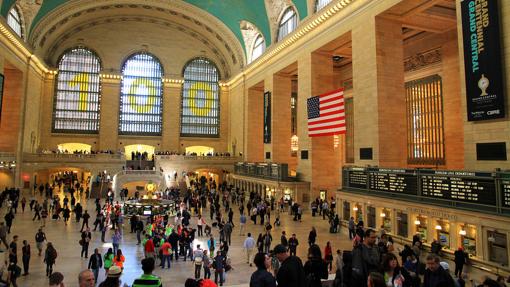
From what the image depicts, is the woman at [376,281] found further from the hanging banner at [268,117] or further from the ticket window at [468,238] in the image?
the hanging banner at [268,117]

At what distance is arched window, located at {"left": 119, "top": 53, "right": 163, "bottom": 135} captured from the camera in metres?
35.4

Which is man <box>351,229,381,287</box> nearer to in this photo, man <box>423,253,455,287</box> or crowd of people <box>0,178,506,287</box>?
crowd of people <box>0,178,506,287</box>

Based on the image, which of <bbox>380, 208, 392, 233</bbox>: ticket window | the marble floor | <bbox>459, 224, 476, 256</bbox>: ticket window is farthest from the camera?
<bbox>380, 208, 392, 233</bbox>: ticket window

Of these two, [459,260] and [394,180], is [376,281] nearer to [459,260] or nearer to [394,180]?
[459,260]

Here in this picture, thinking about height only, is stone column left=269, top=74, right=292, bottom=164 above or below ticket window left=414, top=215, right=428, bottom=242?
above

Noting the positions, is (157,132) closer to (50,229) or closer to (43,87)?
(43,87)

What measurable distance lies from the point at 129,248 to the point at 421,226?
30.1 feet

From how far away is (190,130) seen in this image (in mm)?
37156

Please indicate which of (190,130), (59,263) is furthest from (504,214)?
(190,130)

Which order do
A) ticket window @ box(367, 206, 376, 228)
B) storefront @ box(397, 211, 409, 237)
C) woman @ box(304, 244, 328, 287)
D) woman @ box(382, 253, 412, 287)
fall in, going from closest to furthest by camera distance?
woman @ box(382, 253, 412, 287) → woman @ box(304, 244, 328, 287) → storefront @ box(397, 211, 409, 237) → ticket window @ box(367, 206, 376, 228)

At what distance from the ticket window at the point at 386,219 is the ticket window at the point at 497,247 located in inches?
140

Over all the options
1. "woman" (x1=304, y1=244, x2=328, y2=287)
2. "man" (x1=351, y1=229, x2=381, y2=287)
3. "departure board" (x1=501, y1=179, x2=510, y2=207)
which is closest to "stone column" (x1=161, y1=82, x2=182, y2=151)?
"departure board" (x1=501, y1=179, x2=510, y2=207)

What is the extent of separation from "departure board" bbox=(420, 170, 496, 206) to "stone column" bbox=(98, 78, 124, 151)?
99.8ft

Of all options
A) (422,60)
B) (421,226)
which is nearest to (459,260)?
(421,226)
